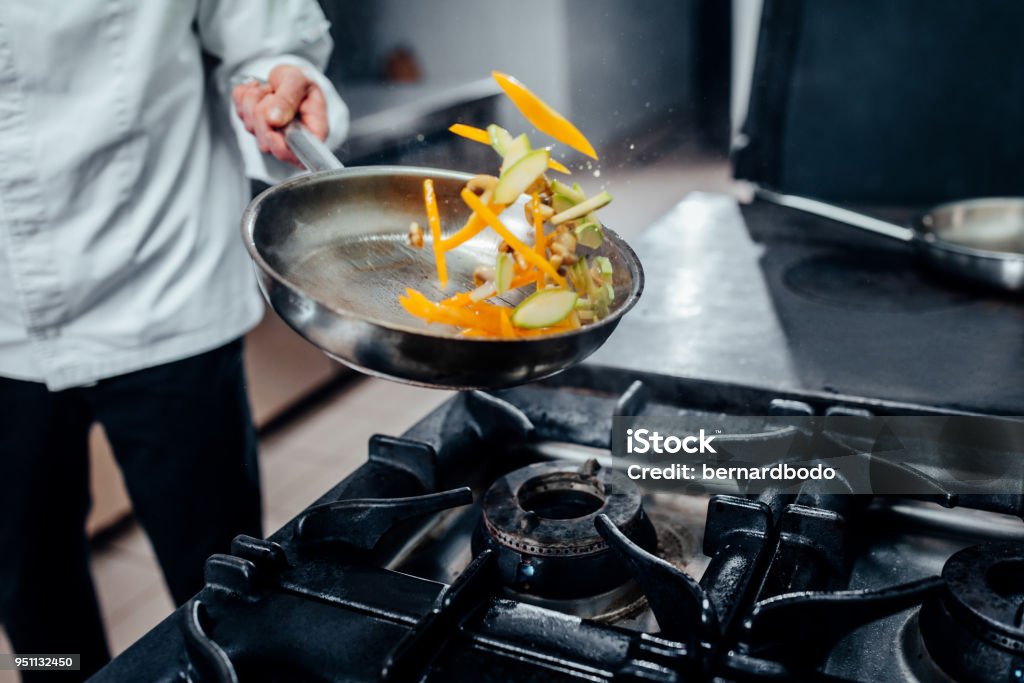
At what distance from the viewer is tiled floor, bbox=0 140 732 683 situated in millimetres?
1312

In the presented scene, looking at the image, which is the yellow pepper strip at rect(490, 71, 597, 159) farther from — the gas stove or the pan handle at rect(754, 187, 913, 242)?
the pan handle at rect(754, 187, 913, 242)

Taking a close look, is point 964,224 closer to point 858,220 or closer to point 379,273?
point 858,220

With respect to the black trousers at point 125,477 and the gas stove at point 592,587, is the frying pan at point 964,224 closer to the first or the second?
the gas stove at point 592,587

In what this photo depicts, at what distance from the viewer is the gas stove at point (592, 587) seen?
1.69 feet

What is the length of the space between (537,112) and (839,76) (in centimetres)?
102

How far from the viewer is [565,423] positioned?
0.84 m

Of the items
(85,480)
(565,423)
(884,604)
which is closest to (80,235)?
(85,480)

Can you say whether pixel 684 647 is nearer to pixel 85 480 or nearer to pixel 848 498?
pixel 848 498

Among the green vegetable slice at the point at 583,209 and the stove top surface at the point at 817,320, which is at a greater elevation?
the green vegetable slice at the point at 583,209

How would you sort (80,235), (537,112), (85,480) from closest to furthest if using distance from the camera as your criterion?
(537,112) < (80,235) < (85,480)

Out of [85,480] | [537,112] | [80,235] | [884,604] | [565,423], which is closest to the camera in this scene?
[884,604]

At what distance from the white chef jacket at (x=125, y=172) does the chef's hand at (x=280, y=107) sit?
6cm

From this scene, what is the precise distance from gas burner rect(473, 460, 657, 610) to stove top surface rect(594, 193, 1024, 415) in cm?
25

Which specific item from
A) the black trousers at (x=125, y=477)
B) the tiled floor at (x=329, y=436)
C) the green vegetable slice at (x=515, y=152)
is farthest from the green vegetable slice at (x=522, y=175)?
the black trousers at (x=125, y=477)
